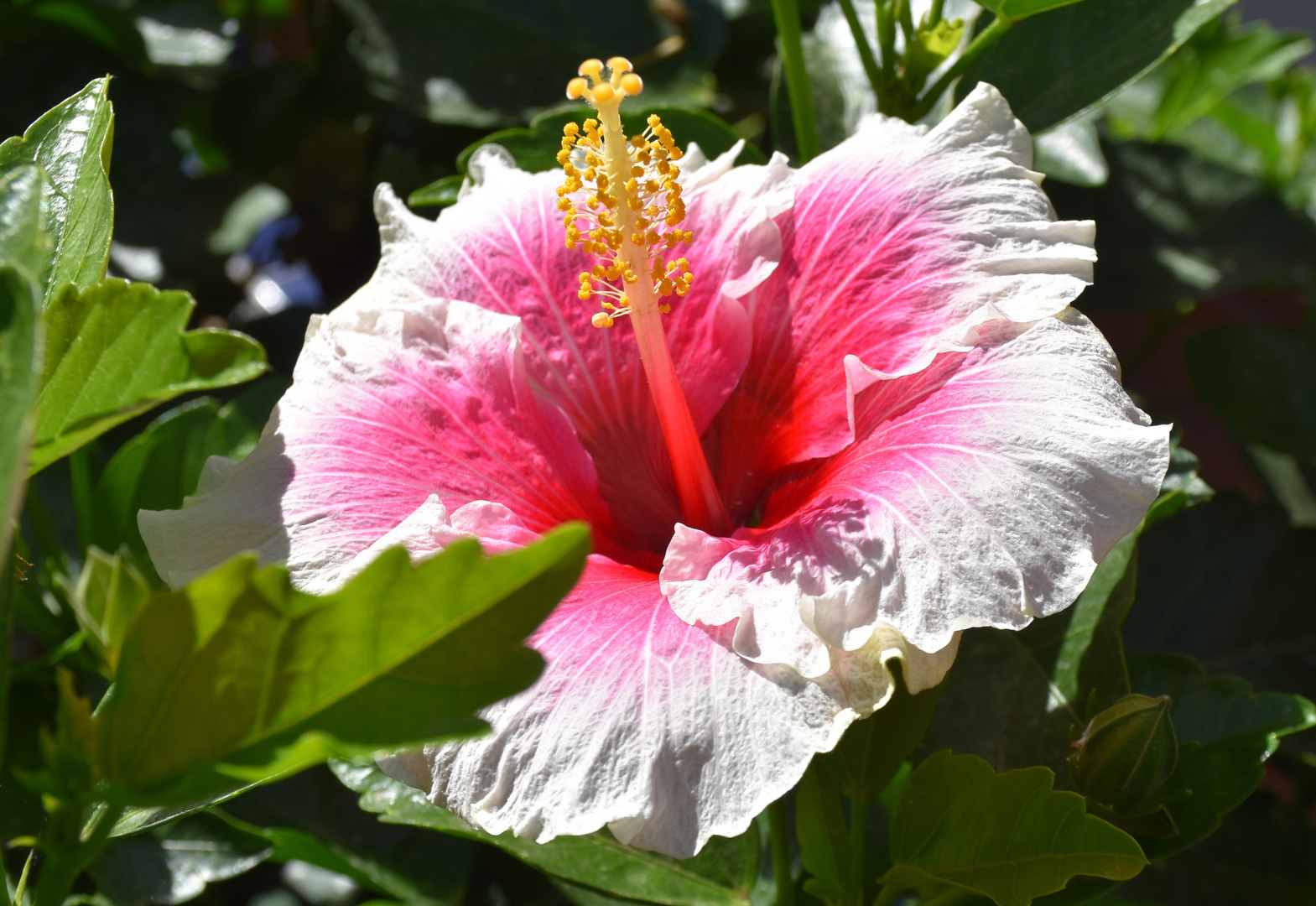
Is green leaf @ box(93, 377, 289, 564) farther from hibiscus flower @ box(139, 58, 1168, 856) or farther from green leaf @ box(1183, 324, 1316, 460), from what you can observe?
green leaf @ box(1183, 324, 1316, 460)

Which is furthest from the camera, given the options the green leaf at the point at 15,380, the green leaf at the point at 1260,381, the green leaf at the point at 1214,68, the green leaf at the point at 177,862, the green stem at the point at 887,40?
the green leaf at the point at 1214,68

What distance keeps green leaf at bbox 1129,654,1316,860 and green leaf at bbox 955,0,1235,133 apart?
602 millimetres

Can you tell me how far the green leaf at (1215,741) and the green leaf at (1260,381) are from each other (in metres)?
0.64

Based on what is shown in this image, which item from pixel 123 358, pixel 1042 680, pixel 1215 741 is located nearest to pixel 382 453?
pixel 123 358

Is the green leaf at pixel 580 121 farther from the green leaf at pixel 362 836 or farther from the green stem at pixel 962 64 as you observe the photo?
the green leaf at pixel 362 836

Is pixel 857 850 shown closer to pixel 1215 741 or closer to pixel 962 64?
pixel 1215 741

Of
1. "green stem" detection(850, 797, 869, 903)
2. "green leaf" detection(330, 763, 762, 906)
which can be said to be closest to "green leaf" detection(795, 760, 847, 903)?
"green stem" detection(850, 797, 869, 903)

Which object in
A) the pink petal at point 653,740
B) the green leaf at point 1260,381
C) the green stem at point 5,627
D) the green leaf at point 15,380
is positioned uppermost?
the green leaf at point 15,380

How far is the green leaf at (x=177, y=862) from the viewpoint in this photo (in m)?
1.09

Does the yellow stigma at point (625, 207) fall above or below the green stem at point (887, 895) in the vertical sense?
above

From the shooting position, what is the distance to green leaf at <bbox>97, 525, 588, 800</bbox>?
22.0 inches

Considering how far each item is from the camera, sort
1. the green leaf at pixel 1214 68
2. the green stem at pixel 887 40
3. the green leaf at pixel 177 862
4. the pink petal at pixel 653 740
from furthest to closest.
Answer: the green leaf at pixel 1214 68 → the green stem at pixel 887 40 → the green leaf at pixel 177 862 → the pink petal at pixel 653 740

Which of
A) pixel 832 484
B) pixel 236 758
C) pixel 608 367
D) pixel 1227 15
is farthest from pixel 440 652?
pixel 1227 15

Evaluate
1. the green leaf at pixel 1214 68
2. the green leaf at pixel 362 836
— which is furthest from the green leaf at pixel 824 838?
the green leaf at pixel 1214 68
